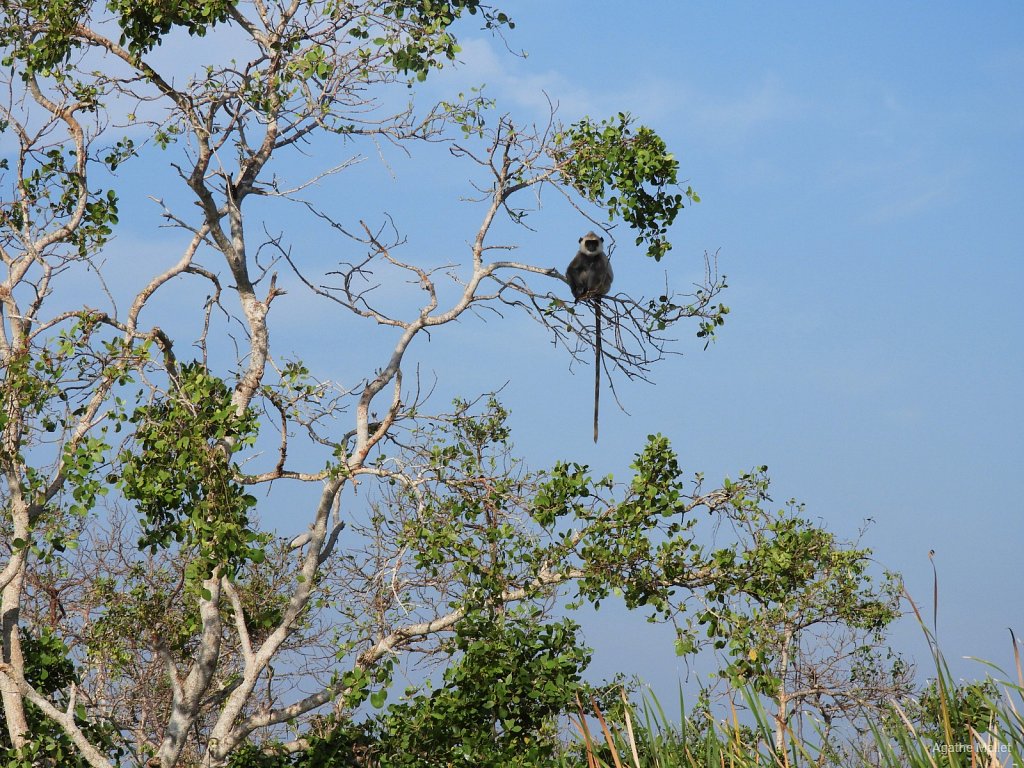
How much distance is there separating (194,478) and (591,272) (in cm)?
636

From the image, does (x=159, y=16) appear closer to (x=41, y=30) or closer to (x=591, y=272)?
(x=41, y=30)

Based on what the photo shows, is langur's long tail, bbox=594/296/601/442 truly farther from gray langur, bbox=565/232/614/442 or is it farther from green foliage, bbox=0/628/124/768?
green foliage, bbox=0/628/124/768

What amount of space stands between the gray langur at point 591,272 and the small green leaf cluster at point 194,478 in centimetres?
442

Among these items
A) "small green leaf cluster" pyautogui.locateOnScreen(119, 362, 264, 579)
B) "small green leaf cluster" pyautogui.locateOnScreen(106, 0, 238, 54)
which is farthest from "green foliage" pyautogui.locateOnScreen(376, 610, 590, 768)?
"small green leaf cluster" pyautogui.locateOnScreen(106, 0, 238, 54)

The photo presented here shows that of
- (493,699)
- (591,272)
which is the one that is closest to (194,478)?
(493,699)

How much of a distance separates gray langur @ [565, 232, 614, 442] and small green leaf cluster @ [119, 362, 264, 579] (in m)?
4.42

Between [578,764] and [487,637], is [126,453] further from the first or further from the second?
[578,764]

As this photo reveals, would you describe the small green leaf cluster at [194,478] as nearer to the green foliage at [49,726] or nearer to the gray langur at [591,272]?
the green foliage at [49,726]

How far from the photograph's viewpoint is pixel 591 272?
12.7 m

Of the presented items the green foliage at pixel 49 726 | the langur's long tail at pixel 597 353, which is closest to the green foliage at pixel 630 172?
the langur's long tail at pixel 597 353

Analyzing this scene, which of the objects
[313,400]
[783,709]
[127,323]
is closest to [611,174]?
[313,400]

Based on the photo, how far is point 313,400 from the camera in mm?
9086

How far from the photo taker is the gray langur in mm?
11250

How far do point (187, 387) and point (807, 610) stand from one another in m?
8.56
